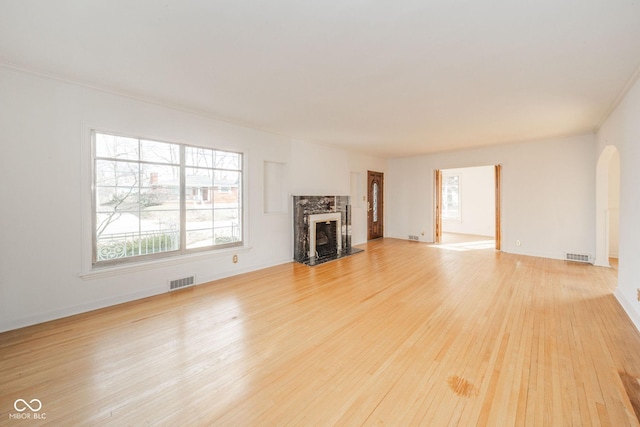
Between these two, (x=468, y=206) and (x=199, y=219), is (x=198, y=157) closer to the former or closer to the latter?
(x=199, y=219)

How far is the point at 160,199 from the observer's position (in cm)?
376

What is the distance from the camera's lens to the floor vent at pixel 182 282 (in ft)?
12.4

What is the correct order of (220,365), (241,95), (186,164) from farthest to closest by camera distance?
1. (186,164)
2. (241,95)
3. (220,365)

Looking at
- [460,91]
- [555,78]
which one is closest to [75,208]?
[460,91]

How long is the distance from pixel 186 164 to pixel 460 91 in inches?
155

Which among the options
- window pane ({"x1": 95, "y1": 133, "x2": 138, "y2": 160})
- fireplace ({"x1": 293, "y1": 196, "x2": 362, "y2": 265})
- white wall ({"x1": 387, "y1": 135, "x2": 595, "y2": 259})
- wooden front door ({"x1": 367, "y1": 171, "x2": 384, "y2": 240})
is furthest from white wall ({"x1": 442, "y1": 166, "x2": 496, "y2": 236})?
window pane ({"x1": 95, "y1": 133, "x2": 138, "y2": 160})

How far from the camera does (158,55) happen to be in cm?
240

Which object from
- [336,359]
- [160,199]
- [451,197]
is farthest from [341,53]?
[451,197]

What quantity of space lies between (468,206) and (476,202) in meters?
0.30

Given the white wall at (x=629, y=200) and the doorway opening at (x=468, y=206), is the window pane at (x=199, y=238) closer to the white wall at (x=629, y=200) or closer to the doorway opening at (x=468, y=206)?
the white wall at (x=629, y=200)

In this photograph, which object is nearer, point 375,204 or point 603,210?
point 603,210

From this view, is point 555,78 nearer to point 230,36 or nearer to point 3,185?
point 230,36

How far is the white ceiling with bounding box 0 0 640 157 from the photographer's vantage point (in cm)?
183

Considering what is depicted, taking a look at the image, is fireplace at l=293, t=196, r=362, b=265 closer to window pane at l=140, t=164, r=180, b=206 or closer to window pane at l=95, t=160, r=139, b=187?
window pane at l=140, t=164, r=180, b=206
